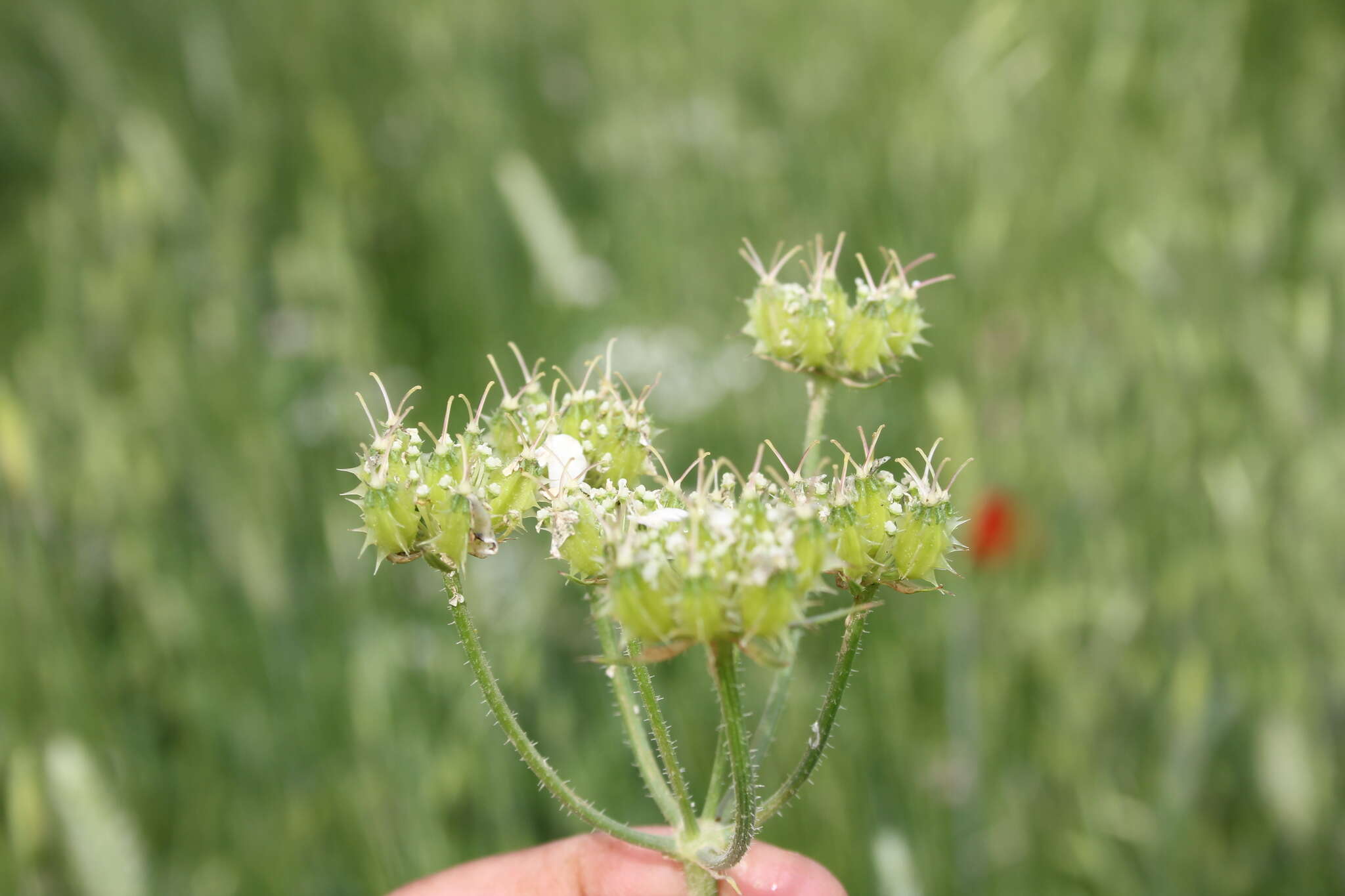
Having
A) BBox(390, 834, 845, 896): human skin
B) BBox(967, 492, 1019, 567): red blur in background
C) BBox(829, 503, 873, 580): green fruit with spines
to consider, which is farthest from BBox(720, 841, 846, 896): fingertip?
BBox(967, 492, 1019, 567): red blur in background

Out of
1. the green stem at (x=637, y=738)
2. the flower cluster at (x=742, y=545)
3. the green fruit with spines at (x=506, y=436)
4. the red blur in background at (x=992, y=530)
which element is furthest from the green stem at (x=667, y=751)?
the red blur in background at (x=992, y=530)

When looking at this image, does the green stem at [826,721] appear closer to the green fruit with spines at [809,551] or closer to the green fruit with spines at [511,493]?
the green fruit with spines at [809,551]

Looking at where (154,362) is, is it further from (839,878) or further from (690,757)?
(839,878)

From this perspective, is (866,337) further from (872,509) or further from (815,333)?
(872,509)

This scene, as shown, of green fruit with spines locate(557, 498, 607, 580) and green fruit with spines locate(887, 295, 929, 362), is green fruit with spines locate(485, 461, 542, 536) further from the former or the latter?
green fruit with spines locate(887, 295, 929, 362)

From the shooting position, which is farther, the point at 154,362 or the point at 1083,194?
the point at 1083,194

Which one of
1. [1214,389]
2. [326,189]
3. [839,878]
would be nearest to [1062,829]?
[839,878]
